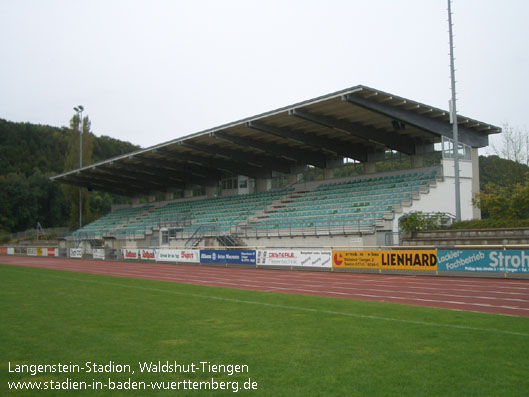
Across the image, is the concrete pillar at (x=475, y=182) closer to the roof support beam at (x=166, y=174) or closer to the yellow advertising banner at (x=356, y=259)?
the yellow advertising banner at (x=356, y=259)

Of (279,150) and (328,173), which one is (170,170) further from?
(328,173)

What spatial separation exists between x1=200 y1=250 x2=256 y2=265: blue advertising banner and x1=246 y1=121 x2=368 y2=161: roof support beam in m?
9.04

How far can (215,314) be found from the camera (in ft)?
38.1

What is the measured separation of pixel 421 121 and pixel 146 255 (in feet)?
71.1

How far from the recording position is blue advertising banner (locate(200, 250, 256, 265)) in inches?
1177

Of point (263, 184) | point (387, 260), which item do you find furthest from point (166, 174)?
point (387, 260)

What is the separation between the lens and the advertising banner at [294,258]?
25.6m

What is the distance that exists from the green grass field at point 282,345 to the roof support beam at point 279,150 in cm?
2613

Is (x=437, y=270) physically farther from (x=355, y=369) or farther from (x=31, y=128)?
(x=31, y=128)

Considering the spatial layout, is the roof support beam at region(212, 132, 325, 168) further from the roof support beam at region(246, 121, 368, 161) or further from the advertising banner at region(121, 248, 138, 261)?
the advertising banner at region(121, 248, 138, 261)

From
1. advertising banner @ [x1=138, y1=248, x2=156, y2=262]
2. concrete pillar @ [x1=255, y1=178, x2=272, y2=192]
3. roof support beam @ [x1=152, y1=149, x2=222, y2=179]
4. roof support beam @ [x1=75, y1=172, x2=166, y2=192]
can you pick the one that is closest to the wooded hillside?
roof support beam @ [x1=75, y1=172, x2=166, y2=192]

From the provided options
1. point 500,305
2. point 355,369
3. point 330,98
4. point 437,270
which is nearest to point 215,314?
point 355,369

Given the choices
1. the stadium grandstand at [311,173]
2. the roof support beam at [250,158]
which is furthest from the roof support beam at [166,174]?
the roof support beam at [250,158]

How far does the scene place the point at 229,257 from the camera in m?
31.3
